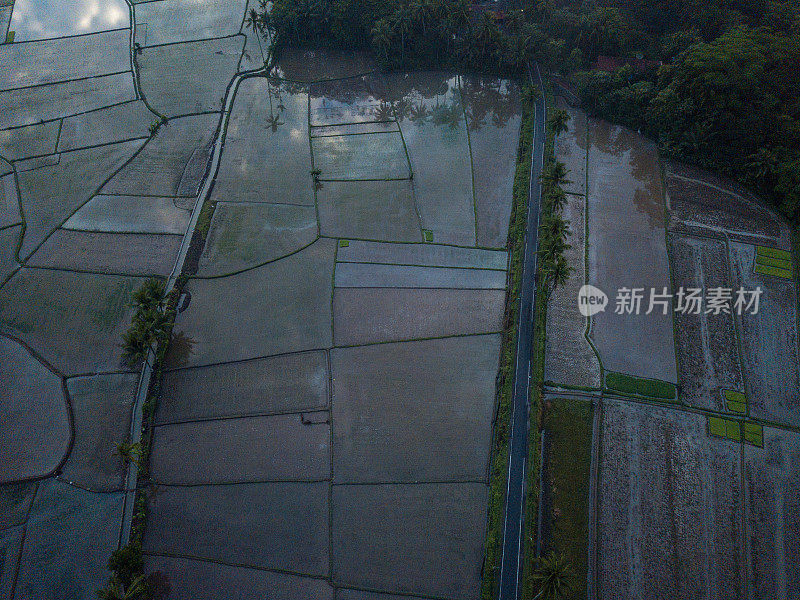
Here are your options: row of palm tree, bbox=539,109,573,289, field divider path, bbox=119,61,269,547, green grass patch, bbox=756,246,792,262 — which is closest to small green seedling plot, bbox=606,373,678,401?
row of palm tree, bbox=539,109,573,289

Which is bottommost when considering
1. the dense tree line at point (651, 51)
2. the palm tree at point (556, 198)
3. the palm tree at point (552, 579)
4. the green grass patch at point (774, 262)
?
the palm tree at point (552, 579)

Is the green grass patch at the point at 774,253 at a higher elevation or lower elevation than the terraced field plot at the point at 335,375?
higher

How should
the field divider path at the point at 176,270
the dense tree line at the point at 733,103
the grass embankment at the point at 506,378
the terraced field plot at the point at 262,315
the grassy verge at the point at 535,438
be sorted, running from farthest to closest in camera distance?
the dense tree line at the point at 733,103, the field divider path at the point at 176,270, the terraced field plot at the point at 262,315, the grass embankment at the point at 506,378, the grassy verge at the point at 535,438

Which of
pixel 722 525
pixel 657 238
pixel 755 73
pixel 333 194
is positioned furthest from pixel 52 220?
pixel 755 73

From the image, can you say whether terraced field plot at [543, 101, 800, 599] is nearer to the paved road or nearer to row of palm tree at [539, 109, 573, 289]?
the paved road

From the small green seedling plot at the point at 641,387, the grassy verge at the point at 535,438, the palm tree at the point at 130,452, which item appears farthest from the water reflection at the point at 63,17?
the small green seedling plot at the point at 641,387

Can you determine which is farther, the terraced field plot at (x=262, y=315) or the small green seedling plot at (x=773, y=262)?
the small green seedling plot at (x=773, y=262)

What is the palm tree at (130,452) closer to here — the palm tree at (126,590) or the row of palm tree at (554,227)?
the palm tree at (126,590)

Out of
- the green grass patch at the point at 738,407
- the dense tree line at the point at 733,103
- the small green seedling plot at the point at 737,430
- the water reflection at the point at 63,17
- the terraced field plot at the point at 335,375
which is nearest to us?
the terraced field plot at the point at 335,375
